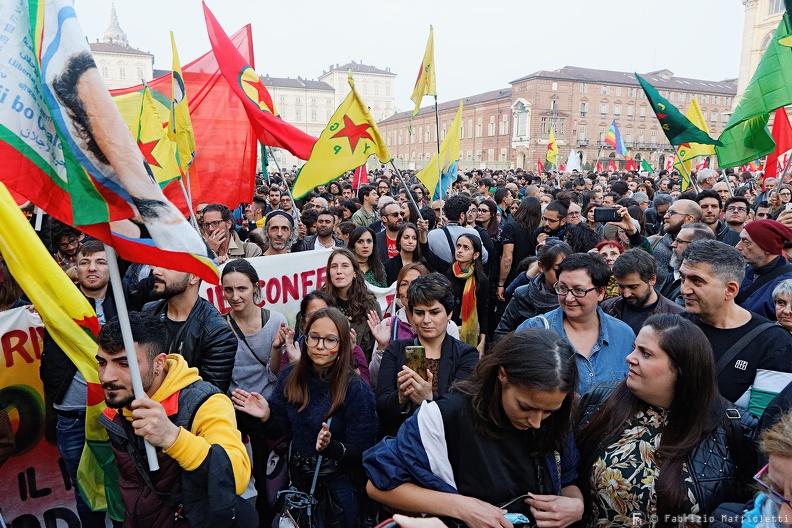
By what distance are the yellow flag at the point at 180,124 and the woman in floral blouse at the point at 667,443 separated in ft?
16.3

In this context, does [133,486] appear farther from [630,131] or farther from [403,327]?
[630,131]

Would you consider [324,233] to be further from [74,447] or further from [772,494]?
[772,494]

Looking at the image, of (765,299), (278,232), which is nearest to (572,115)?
(278,232)

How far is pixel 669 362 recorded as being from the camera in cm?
215

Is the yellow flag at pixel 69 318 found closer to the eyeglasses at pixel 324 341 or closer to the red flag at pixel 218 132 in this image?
the eyeglasses at pixel 324 341

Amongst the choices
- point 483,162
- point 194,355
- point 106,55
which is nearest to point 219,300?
point 194,355

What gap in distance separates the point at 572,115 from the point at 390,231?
72.7 metres

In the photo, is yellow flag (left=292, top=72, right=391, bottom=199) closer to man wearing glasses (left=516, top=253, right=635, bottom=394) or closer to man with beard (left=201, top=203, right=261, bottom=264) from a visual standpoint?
man with beard (left=201, top=203, right=261, bottom=264)

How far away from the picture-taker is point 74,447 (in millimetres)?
3309

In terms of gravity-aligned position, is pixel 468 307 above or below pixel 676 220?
below

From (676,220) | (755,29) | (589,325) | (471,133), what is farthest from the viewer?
A: (471,133)

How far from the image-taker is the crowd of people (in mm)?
1934

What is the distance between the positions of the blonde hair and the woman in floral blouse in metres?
0.43

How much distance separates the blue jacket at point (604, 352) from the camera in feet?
9.87
